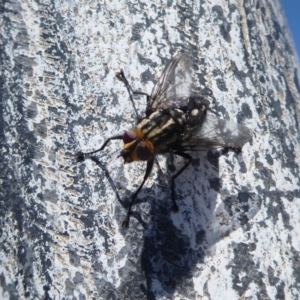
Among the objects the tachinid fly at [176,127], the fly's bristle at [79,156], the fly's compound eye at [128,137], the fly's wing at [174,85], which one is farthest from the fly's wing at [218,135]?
the fly's bristle at [79,156]

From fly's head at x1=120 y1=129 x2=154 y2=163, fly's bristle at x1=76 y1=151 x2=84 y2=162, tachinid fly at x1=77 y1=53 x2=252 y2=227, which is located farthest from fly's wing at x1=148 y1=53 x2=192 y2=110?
fly's bristle at x1=76 y1=151 x2=84 y2=162

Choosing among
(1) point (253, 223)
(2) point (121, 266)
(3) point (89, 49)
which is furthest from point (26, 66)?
(1) point (253, 223)

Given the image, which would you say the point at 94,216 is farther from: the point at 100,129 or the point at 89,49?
the point at 89,49

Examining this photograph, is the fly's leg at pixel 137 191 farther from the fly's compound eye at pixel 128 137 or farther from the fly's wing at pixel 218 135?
the fly's wing at pixel 218 135

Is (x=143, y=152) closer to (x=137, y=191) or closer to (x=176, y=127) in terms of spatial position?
(x=137, y=191)

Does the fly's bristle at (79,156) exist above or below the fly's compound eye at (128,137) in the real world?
below

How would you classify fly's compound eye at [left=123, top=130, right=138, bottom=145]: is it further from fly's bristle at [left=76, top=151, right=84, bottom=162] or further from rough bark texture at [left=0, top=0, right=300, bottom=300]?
fly's bristle at [left=76, top=151, right=84, bottom=162]
